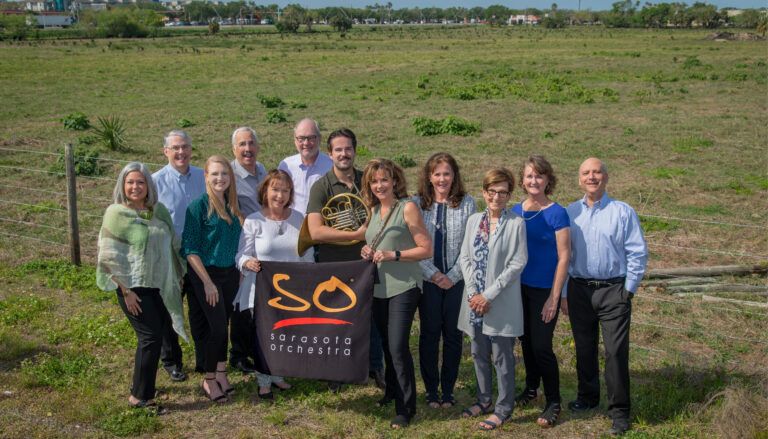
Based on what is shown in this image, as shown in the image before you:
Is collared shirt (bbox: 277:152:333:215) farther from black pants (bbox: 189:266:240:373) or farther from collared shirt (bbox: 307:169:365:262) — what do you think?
black pants (bbox: 189:266:240:373)

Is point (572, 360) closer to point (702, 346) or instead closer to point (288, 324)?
point (702, 346)

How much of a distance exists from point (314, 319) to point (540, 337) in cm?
182

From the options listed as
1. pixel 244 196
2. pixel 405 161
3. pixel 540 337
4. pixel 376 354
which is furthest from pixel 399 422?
pixel 405 161

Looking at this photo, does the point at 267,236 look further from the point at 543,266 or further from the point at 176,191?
the point at 543,266

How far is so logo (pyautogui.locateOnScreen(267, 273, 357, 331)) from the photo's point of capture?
569 cm

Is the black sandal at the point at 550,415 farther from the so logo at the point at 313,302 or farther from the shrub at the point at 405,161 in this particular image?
the shrub at the point at 405,161

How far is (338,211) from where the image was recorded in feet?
19.0

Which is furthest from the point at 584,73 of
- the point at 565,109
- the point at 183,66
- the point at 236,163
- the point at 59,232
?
the point at 236,163

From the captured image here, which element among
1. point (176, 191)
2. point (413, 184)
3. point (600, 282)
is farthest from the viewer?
point (413, 184)

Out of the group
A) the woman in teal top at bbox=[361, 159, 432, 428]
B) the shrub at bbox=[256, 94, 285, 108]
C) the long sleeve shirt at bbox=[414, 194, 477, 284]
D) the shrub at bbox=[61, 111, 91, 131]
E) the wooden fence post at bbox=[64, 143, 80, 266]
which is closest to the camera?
the woman in teal top at bbox=[361, 159, 432, 428]

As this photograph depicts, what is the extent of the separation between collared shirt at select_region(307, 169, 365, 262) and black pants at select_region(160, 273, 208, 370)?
1.25 meters

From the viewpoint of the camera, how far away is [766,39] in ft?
212

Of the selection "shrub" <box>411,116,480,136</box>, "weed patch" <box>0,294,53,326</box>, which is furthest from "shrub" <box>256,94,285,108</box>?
"weed patch" <box>0,294,53,326</box>

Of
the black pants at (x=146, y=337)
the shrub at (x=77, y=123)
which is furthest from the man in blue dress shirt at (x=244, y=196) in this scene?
the shrub at (x=77, y=123)
